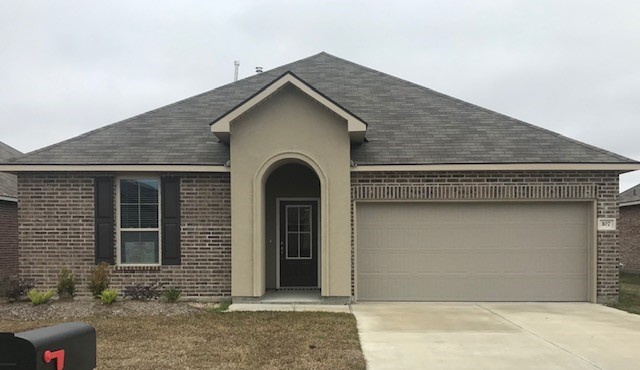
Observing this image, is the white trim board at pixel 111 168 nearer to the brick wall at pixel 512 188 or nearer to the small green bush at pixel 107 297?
the small green bush at pixel 107 297

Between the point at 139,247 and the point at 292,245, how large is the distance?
3647mm

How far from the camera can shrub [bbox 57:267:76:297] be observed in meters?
10.5

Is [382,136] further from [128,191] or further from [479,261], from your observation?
[128,191]

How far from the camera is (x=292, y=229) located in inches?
493

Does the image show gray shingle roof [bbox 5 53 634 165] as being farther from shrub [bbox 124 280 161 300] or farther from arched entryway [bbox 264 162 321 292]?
shrub [bbox 124 280 161 300]

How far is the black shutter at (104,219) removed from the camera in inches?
429

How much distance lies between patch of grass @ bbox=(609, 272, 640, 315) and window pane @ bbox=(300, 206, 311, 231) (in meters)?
7.02

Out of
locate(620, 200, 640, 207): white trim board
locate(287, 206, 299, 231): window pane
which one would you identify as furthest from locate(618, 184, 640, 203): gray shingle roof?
locate(287, 206, 299, 231): window pane

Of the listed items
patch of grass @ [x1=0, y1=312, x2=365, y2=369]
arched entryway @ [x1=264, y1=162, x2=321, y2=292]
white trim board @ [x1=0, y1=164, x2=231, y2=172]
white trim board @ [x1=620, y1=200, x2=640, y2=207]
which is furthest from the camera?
white trim board @ [x1=620, y1=200, x2=640, y2=207]

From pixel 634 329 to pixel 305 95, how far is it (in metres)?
7.42

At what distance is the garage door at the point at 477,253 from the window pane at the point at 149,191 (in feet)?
15.0

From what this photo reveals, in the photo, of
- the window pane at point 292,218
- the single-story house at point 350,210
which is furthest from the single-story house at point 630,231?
the window pane at point 292,218

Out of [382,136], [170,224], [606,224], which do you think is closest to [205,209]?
→ [170,224]

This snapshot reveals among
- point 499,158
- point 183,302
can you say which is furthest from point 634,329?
point 183,302
